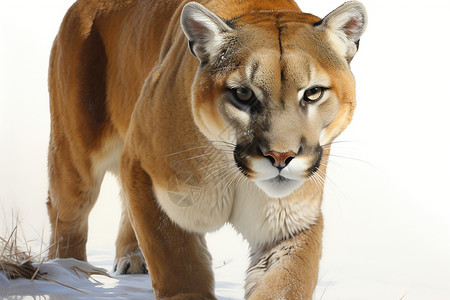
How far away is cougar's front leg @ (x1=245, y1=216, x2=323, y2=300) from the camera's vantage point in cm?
317

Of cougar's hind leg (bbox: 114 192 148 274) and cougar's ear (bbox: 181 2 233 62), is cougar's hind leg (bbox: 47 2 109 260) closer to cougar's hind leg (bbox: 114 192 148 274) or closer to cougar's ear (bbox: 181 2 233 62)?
cougar's hind leg (bbox: 114 192 148 274)

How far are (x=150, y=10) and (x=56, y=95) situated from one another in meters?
0.85

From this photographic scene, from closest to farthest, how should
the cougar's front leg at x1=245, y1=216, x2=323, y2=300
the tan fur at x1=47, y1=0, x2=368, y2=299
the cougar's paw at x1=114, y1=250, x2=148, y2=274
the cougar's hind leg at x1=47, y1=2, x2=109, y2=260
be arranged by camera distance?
the tan fur at x1=47, y1=0, x2=368, y2=299
the cougar's front leg at x1=245, y1=216, x2=323, y2=300
the cougar's hind leg at x1=47, y1=2, x2=109, y2=260
the cougar's paw at x1=114, y1=250, x2=148, y2=274

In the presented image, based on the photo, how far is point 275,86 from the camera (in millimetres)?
2865

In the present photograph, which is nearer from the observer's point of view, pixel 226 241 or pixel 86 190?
pixel 86 190

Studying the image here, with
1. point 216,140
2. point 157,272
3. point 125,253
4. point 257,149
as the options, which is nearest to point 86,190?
point 125,253

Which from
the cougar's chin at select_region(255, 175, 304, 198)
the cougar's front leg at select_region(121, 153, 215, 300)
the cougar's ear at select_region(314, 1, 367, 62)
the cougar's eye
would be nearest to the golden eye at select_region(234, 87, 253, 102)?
the cougar's eye

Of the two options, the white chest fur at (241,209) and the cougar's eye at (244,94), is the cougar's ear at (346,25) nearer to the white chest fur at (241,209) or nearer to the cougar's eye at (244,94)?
A: the cougar's eye at (244,94)

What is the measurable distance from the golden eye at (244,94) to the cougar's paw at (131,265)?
6.35 feet

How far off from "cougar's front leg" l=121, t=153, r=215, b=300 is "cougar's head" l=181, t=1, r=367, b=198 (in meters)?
0.49

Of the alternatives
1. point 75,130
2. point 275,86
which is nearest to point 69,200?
point 75,130

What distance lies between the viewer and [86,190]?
15.0 ft

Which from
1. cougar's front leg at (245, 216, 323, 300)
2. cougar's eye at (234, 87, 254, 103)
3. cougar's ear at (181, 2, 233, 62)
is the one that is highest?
cougar's ear at (181, 2, 233, 62)

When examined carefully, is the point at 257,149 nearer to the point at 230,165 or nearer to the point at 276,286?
the point at 230,165
